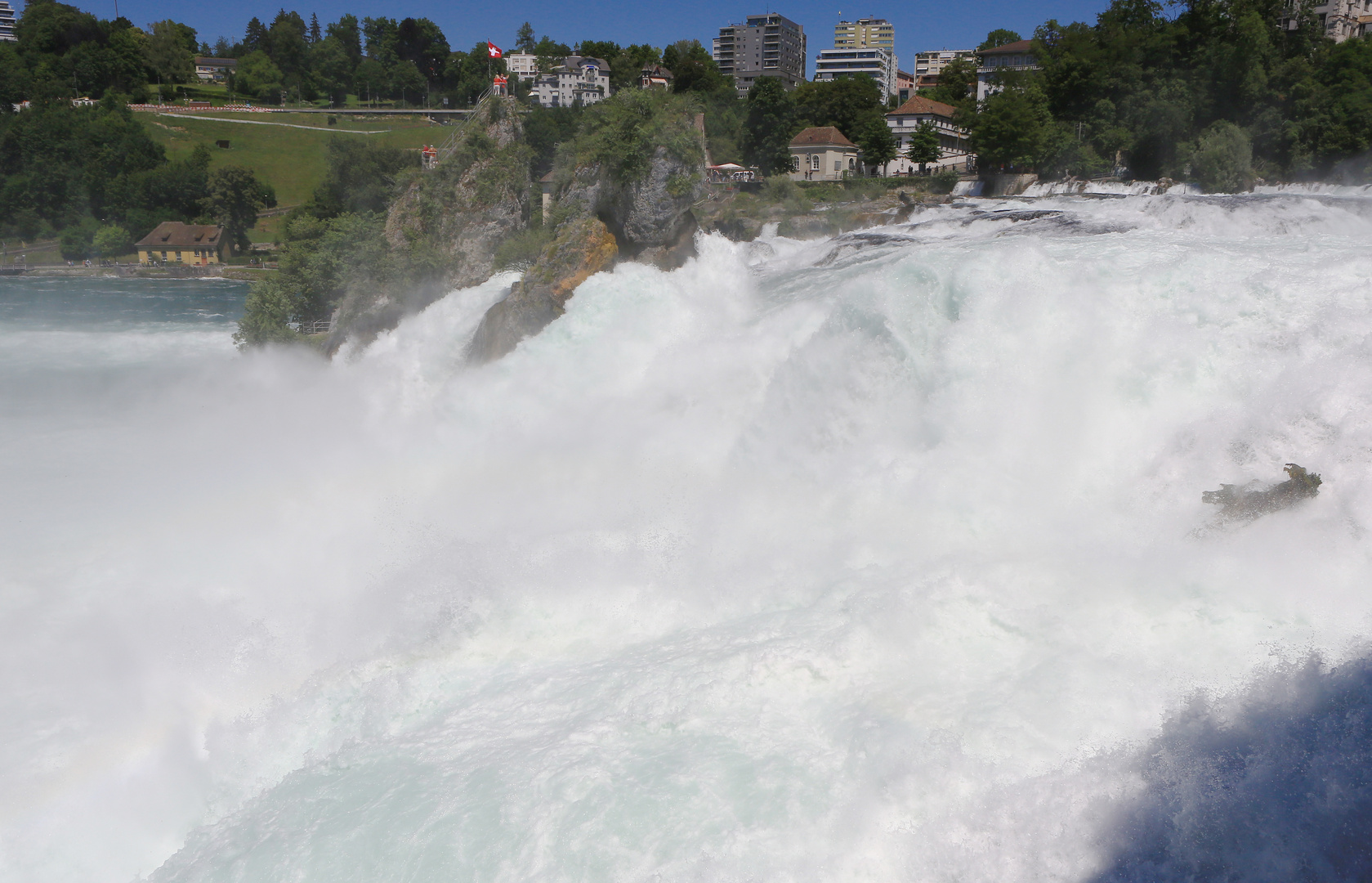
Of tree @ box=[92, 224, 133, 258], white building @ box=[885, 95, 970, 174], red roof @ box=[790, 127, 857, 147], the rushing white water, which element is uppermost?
white building @ box=[885, 95, 970, 174]

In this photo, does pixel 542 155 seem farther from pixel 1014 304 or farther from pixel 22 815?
pixel 22 815

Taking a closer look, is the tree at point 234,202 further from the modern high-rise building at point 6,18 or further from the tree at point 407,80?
the modern high-rise building at point 6,18

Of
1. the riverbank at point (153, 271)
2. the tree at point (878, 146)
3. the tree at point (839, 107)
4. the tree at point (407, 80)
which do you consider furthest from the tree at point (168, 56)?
the tree at point (878, 146)

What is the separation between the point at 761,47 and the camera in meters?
143

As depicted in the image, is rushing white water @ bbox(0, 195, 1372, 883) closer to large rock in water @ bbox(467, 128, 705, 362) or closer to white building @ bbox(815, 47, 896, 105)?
large rock in water @ bbox(467, 128, 705, 362)

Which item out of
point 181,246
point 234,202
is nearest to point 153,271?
point 181,246

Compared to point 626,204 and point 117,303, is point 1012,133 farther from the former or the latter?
point 117,303

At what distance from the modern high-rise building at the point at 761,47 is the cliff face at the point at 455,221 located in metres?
129

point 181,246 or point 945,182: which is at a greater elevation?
point 945,182

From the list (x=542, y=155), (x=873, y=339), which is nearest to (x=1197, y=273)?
(x=873, y=339)

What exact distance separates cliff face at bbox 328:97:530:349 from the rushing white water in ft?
17.8

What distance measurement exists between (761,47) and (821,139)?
111m

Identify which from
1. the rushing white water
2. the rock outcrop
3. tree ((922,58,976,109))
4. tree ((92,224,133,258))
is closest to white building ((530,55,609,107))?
tree ((922,58,976,109))

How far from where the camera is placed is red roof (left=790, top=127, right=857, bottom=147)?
44.8 meters
